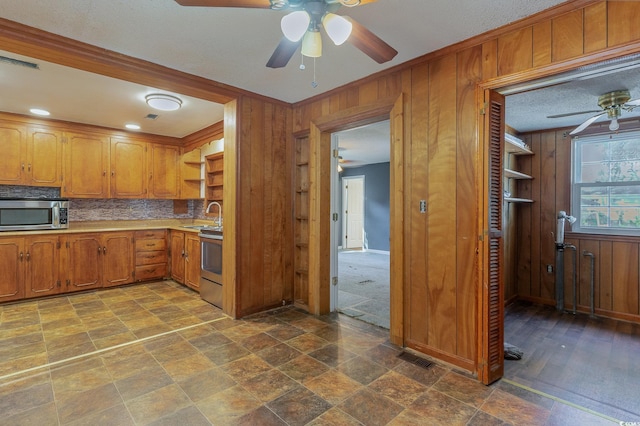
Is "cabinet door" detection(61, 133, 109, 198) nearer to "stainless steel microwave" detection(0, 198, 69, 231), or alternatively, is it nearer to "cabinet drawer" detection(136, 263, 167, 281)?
"stainless steel microwave" detection(0, 198, 69, 231)

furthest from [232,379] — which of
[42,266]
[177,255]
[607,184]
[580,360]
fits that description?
[607,184]

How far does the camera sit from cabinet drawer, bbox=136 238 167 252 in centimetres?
484

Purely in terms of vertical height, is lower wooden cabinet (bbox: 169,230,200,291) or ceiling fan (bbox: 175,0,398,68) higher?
ceiling fan (bbox: 175,0,398,68)

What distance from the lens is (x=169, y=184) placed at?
18.0ft

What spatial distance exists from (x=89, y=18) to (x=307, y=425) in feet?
9.41

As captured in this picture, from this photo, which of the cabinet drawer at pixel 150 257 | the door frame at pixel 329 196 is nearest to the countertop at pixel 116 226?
the cabinet drawer at pixel 150 257

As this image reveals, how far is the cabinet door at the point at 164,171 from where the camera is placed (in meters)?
5.29

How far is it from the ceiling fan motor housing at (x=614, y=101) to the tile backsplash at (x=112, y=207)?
569 cm

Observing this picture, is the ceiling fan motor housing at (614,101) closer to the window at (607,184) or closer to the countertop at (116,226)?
the window at (607,184)

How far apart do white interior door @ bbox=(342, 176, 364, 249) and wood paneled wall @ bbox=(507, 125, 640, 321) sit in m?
4.92

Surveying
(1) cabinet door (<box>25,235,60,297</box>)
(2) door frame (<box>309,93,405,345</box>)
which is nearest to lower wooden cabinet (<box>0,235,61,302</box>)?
(1) cabinet door (<box>25,235,60,297</box>)

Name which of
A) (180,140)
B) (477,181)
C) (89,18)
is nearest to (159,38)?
(89,18)

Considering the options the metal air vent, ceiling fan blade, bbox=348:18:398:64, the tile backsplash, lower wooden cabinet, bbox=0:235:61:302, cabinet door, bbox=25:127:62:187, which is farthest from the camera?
the tile backsplash

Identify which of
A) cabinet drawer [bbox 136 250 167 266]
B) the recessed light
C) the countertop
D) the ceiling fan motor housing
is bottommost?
cabinet drawer [bbox 136 250 167 266]
